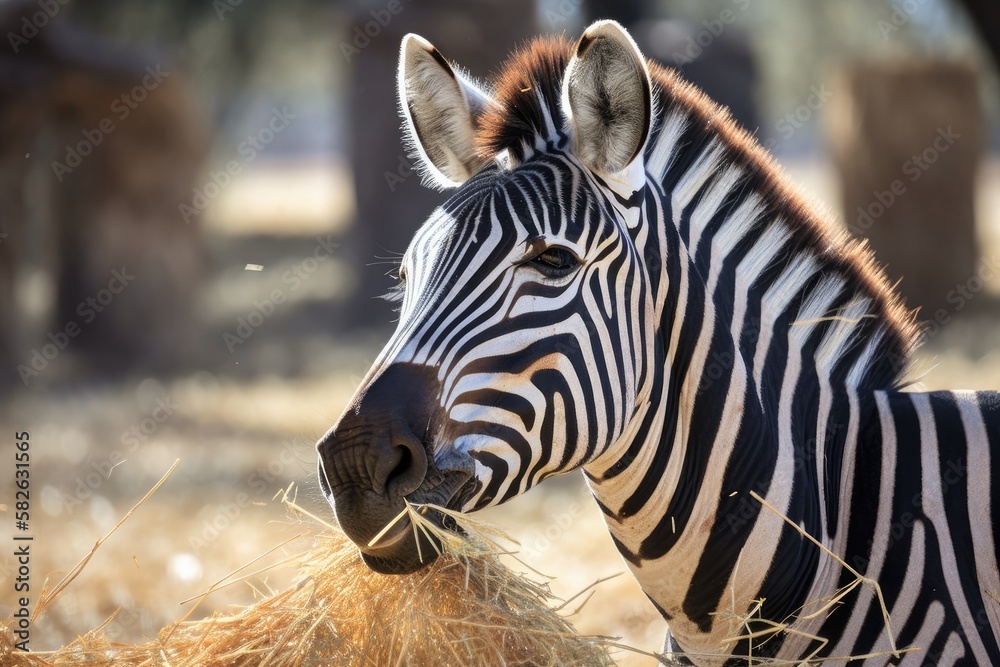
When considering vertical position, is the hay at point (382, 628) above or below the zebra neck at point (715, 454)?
below

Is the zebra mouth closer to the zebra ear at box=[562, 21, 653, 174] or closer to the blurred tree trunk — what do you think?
the zebra ear at box=[562, 21, 653, 174]

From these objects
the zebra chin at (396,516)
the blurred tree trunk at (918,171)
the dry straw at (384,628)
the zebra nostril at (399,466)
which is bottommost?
the dry straw at (384,628)

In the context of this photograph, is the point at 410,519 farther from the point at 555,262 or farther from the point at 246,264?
the point at 246,264

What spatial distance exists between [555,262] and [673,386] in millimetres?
519

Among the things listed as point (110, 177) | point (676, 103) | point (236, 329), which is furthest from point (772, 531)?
point (236, 329)

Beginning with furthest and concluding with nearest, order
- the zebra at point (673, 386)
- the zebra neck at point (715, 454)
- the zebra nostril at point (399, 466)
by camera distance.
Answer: the zebra neck at point (715, 454) < the zebra at point (673, 386) < the zebra nostril at point (399, 466)

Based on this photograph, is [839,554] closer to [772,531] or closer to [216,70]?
[772,531]

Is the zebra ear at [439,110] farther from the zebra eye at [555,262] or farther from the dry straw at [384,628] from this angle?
the dry straw at [384,628]

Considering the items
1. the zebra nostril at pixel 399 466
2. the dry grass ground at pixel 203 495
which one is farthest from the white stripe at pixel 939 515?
the zebra nostril at pixel 399 466

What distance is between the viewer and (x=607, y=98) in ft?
8.02

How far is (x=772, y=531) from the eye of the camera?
8.46ft

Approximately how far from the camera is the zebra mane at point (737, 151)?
2664 mm

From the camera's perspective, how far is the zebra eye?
2.38 metres

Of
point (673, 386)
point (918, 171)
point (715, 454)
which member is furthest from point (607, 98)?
point (918, 171)
